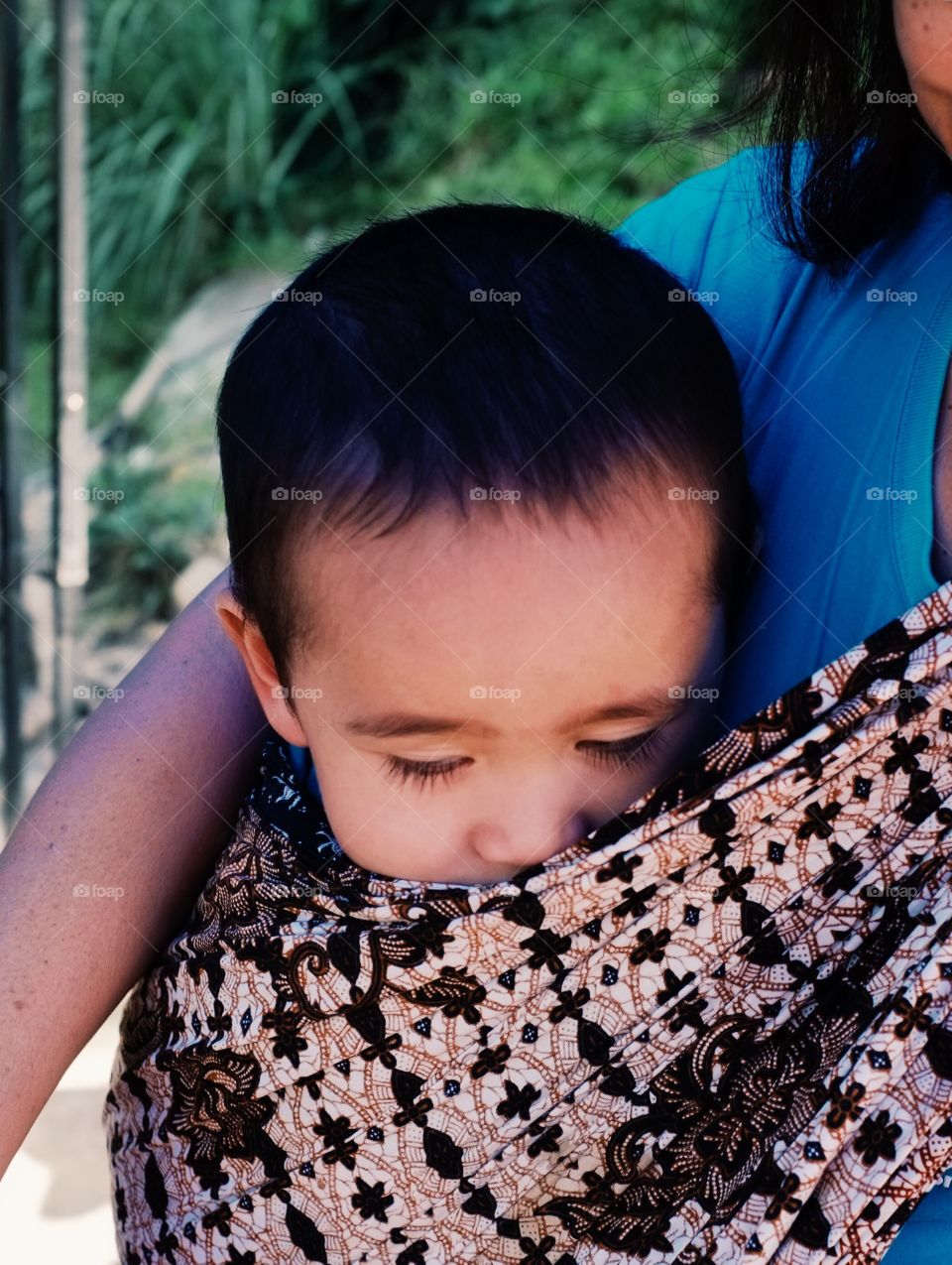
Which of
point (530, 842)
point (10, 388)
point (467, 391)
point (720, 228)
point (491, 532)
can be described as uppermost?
point (10, 388)

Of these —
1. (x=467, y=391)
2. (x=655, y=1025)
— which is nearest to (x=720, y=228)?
(x=467, y=391)

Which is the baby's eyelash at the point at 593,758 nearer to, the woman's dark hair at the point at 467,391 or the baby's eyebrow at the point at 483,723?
the baby's eyebrow at the point at 483,723

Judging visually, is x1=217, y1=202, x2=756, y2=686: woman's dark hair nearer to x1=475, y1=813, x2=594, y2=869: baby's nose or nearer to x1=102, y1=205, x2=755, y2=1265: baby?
x1=102, y1=205, x2=755, y2=1265: baby

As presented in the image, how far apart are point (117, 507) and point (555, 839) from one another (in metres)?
4.47

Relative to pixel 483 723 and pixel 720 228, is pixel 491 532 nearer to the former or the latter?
pixel 483 723

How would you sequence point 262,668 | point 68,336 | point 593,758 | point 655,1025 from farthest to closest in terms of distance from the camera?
point 68,336 → point 262,668 → point 593,758 → point 655,1025

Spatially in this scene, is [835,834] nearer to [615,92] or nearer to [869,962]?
[869,962]

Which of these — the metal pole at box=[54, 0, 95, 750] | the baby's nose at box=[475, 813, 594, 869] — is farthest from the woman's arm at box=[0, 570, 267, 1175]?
the metal pole at box=[54, 0, 95, 750]

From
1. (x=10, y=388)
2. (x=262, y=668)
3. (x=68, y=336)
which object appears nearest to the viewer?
(x=262, y=668)

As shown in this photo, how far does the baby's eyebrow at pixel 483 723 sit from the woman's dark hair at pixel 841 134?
1.59 ft

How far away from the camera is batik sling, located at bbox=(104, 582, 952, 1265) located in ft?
3.79

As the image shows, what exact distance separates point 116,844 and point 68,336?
2.40 m

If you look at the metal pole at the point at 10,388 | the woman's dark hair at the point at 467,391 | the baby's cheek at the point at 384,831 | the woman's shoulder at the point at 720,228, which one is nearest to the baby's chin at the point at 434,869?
the baby's cheek at the point at 384,831

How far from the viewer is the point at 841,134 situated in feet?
5.10
